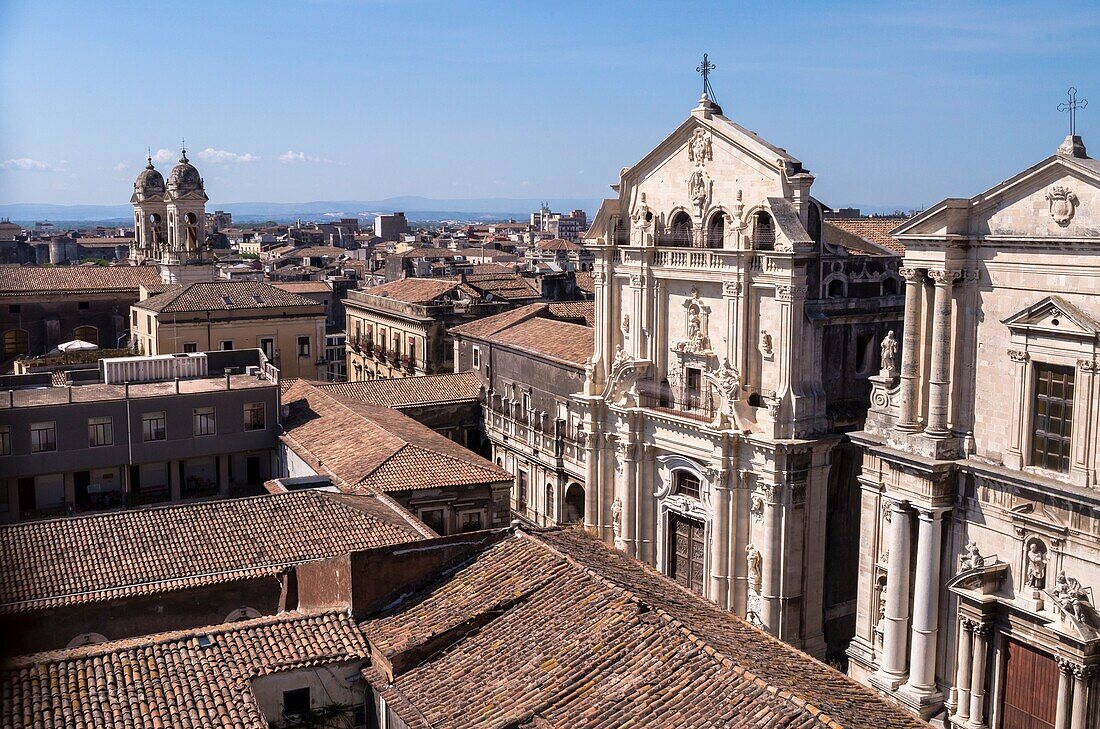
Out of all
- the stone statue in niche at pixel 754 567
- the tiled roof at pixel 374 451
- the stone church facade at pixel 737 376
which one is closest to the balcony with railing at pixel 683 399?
the stone church facade at pixel 737 376

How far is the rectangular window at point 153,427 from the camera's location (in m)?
33.8

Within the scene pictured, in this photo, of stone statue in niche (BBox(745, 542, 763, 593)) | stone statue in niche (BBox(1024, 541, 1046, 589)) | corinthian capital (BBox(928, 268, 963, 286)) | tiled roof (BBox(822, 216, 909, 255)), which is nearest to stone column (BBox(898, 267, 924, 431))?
corinthian capital (BBox(928, 268, 963, 286))

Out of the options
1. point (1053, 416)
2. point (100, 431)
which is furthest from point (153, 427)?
point (1053, 416)

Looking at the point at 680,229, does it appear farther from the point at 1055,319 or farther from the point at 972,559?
the point at 972,559

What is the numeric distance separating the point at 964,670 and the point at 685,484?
10.2 m

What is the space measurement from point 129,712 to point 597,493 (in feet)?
60.7

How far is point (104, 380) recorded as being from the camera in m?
37.6

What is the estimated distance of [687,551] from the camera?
30031 millimetres

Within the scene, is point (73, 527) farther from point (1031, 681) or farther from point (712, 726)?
point (1031, 681)

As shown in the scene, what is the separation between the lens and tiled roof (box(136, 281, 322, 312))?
51375 millimetres

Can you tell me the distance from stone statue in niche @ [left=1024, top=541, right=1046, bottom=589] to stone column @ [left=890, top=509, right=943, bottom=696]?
1946 millimetres

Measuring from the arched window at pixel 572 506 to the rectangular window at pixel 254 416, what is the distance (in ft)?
36.8

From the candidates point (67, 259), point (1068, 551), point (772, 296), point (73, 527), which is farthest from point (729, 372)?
point (67, 259)

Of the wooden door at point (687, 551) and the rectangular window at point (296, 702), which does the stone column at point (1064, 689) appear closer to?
the wooden door at point (687, 551)
